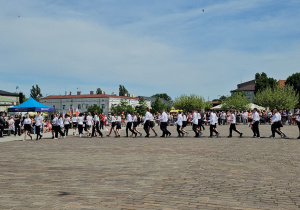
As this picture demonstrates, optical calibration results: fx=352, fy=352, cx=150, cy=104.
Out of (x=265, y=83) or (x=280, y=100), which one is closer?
(x=280, y=100)

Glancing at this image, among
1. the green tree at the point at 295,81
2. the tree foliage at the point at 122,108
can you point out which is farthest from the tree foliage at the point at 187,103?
the green tree at the point at 295,81

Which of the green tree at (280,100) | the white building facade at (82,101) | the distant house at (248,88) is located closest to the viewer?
the green tree at (280,100)

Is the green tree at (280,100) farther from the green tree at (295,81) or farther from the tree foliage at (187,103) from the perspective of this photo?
the tree foliage at (187,103)

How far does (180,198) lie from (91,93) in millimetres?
140459

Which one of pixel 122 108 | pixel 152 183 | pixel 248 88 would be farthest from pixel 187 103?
pixel 152 183

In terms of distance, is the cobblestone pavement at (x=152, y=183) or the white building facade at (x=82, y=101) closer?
the cobblestone pavement at (x=152, y=183)

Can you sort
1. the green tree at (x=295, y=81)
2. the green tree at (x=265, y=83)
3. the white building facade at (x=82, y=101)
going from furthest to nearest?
the white building facade at (x=82, y=101) → the green tree at (x=265, y=83) → the green tree at (x=295, y=81)

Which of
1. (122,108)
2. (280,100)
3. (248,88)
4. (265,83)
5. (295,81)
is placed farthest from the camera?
(248,88)

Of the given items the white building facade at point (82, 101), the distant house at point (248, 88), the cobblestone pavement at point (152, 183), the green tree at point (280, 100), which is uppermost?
the distant house at point (248, 88)

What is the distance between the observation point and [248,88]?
146250mm

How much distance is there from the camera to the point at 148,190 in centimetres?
617

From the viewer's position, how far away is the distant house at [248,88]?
143750 millimetres

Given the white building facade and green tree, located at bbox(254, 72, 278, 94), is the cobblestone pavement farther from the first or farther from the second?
the white building facade

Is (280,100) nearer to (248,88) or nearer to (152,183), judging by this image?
(248,88)
